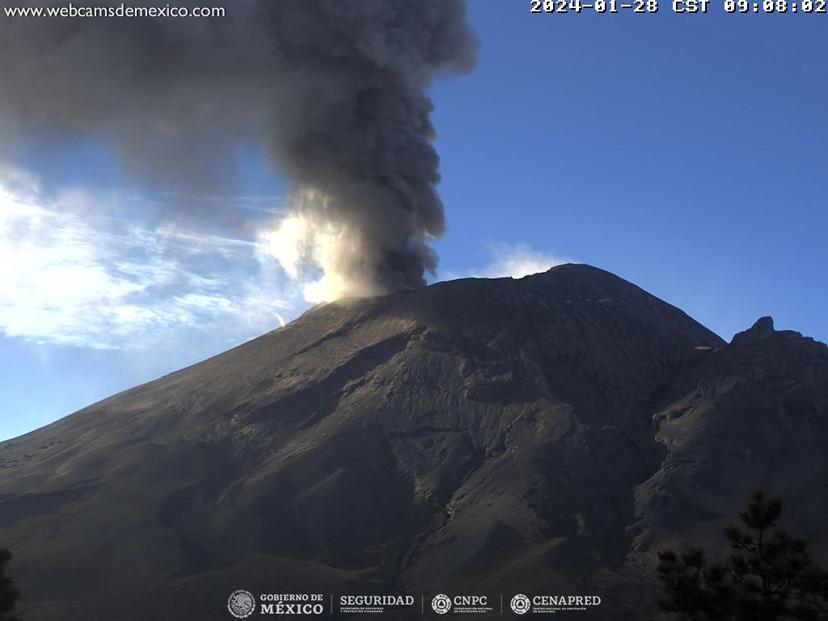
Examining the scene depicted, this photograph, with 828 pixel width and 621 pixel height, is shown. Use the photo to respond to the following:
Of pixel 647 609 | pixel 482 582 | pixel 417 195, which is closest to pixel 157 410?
pixel 417 195

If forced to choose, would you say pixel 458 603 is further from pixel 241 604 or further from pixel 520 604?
pixel 241 604

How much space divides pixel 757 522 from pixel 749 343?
225 feet

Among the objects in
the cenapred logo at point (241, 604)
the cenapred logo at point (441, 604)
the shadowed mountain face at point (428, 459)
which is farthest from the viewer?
the shadowed mountain face at point (428, 459)

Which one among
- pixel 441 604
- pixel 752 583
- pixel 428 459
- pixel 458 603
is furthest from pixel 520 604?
Result: pixel 752 583

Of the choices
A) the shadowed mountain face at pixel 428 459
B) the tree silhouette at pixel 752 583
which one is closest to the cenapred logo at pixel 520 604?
the shadowed mountain face at pixel 428 459

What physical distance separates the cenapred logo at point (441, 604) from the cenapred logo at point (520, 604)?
11.7 ft

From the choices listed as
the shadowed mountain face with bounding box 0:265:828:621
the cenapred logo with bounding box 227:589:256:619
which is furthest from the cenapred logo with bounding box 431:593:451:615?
the cenapred logo with bounding box 227:589:256:619

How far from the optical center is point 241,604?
2206 inches

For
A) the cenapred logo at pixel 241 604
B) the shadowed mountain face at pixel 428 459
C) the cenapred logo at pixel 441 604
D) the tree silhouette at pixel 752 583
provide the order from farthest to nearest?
1. the shadowed mountain face at pixel 428 459
2. the cenapred logo at pixel 441 604
3. the cenapred logo at pixel 241 604
4. the tree silhouette at pixel 752 583

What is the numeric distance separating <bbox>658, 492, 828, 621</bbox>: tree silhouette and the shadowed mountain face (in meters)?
35.1

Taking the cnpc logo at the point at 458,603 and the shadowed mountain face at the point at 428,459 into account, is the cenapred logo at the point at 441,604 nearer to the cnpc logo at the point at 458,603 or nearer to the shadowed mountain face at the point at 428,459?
the cnpc logo at the point at 458,603

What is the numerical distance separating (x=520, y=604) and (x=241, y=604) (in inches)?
608

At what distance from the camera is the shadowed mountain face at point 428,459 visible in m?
61.1

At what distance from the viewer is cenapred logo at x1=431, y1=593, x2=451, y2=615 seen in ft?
184
